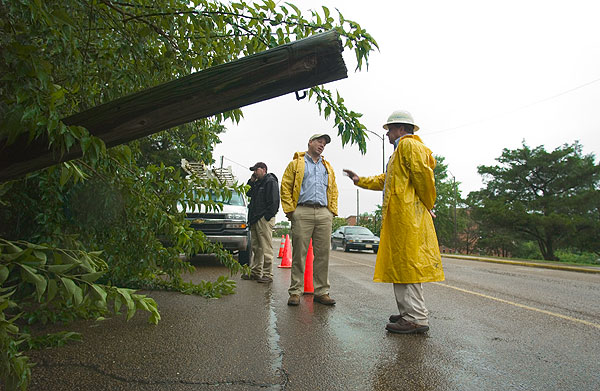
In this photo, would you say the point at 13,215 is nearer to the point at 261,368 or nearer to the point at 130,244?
the point at 130,244

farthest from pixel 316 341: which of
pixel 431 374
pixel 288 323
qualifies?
pixel 431 374


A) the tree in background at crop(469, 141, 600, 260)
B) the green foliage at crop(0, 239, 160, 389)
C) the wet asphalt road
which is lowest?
the wet asphalt road

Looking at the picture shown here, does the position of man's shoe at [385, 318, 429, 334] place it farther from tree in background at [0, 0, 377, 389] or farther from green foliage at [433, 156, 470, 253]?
green foliage at [433, 156, 470, 253]

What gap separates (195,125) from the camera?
351 cm

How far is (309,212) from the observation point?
499cm

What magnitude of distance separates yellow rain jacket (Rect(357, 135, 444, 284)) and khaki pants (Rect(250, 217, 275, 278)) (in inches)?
139

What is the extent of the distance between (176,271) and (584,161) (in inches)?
1398

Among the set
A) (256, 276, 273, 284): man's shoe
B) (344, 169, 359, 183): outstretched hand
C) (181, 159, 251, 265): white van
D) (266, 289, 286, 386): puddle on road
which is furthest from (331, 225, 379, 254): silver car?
(266, 289, 286, 386): puddle on road

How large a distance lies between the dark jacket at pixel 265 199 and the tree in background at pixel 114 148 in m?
3.16

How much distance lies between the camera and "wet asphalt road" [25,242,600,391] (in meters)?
2.34

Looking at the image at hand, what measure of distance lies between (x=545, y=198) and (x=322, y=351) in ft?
110

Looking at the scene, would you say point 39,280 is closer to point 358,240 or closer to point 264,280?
point 264,280

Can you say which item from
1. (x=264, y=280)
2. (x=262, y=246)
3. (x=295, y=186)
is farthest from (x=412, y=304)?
(x=262, y=246)

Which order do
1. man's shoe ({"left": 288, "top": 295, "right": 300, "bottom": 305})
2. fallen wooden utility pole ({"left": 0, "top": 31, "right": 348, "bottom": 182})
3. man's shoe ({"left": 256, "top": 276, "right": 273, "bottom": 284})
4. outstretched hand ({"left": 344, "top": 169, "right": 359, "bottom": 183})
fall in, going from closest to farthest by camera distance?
fallen wooden utility pole ({"left": 0, "top": 31, "right": 348, "bottom": 182})
outstretched hand ({"left": 344, "top": 169, "right": 359, "bottom": 183})
man's shoe ({"left": 288, "top": 295, "right": 300, "bottom": 305})
man's shoe ({"left": 256, "top": 276, "right": 273, "bottom": 284})
